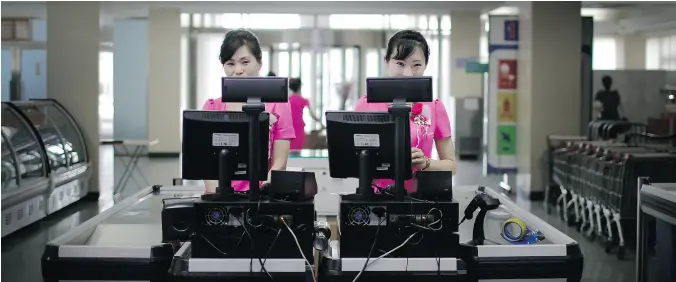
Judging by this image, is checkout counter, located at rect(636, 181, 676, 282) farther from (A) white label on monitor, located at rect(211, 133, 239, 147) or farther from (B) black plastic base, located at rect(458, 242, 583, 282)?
(A) white label on monitor, located at rect(211, 133, 239, 147)

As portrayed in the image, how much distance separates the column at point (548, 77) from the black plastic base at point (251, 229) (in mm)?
7694

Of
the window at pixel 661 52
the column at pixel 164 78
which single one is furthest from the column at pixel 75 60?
the window at pixel 661 52

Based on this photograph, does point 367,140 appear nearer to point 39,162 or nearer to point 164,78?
point 39,162

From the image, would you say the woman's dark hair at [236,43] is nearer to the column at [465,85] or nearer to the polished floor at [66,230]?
the polished floor at [66,230]

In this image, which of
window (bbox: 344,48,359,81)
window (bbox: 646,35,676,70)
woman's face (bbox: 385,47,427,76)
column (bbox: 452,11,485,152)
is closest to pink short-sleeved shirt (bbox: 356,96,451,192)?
woman's face (bbox: 385,47,427,76)

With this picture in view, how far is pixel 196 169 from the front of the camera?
2.88 meters

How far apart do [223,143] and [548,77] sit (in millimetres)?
7864

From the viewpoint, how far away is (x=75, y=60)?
9.62 m

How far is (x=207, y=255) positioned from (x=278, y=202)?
341 millimetres

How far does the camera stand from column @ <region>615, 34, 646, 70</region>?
1338 cm

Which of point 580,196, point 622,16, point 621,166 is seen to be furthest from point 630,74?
point 621,166

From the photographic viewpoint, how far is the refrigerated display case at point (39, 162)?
24.6ft

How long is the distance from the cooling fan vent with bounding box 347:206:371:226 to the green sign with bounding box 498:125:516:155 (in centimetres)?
790

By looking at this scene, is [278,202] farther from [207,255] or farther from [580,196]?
[580,196]
